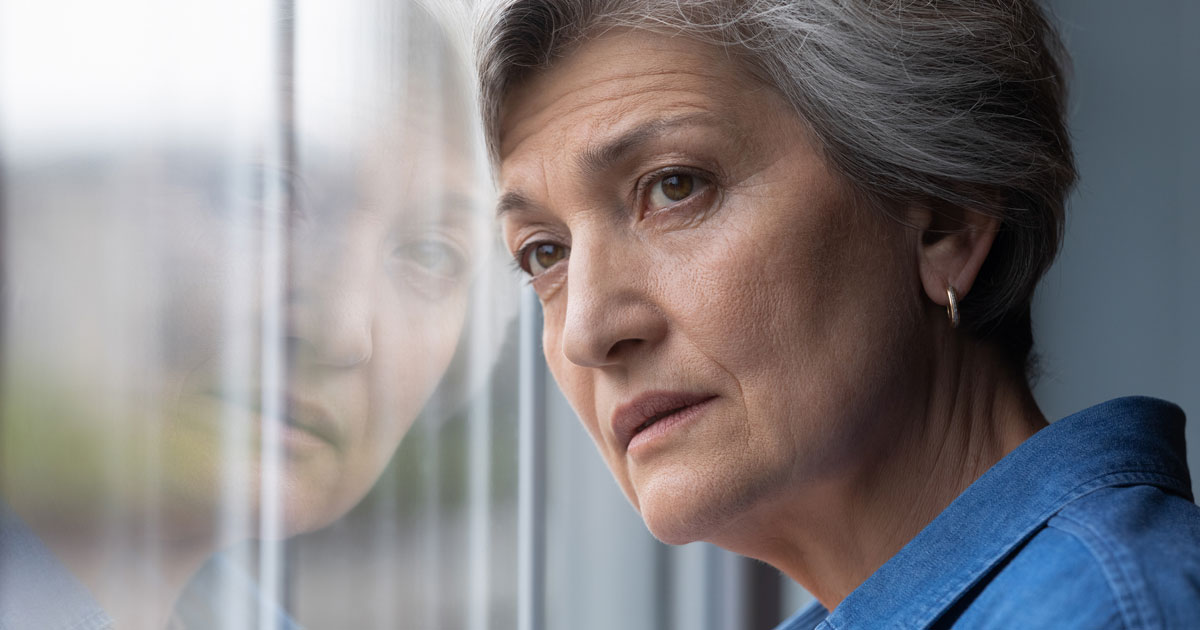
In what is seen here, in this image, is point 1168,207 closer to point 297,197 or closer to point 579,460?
point 579,460

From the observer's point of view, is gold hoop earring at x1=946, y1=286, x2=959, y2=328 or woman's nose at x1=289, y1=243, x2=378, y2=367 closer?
gold hoop earring at x1=946, y1=286, x2=959, y2=328

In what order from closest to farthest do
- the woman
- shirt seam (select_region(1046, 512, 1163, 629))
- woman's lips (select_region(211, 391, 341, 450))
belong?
shirt seam (select_region(1046, 512, 1163, 629)) < the woman < woman's lips (select_region(211, 391, 341, 450))

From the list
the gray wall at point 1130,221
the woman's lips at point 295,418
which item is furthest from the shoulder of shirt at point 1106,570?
the gray wall at point 1130,221

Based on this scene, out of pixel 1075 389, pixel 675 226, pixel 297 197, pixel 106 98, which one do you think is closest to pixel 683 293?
pixel 675 226

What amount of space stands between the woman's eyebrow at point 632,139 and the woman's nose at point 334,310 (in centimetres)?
35

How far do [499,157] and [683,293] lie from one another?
1.14 feet

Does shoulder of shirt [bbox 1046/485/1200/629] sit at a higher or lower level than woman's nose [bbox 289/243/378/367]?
higher

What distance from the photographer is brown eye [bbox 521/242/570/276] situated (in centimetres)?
123

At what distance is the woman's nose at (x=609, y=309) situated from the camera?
1.02 meters

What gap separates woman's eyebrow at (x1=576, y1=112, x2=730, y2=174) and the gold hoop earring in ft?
0.97

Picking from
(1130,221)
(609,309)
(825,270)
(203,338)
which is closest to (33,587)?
(203,338)

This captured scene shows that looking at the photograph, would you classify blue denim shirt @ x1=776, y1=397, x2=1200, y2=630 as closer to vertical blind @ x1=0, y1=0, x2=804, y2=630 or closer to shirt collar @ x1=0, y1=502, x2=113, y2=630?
vertical blind @ x1=0, y1=0, x2=804, y2=630

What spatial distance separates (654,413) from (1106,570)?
45 cm

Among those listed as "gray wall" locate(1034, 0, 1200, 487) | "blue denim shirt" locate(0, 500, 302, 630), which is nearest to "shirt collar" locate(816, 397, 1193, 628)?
"blue denim shirt" locate(0, 500, 302, 630)
